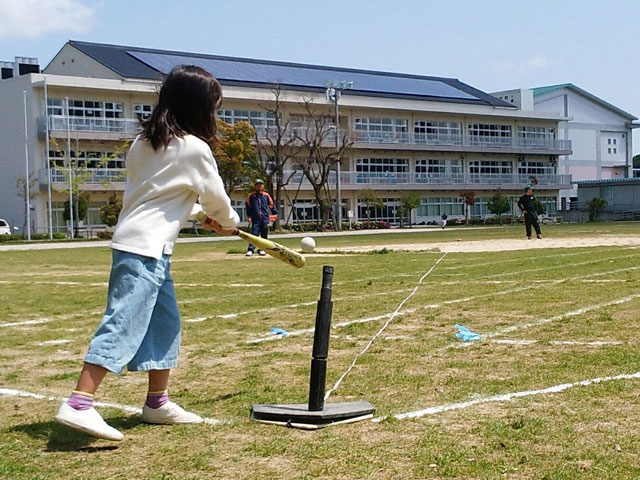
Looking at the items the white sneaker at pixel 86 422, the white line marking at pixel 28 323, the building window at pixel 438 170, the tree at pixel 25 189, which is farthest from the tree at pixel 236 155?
the white sneaker at pixel 86 422

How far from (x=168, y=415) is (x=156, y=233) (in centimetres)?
99

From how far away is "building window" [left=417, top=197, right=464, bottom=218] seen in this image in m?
78.3

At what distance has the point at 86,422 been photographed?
411 centimetres

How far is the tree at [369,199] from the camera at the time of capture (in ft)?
230

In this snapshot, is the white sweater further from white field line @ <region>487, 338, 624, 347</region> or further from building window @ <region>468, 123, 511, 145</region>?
building window @ <region>468, 123, 511, 145</region>

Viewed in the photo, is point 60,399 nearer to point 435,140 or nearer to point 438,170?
point 435,140

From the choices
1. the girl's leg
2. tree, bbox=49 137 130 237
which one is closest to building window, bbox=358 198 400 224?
tree, bbox=49 137 130 237

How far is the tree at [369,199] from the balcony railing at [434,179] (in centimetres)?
75

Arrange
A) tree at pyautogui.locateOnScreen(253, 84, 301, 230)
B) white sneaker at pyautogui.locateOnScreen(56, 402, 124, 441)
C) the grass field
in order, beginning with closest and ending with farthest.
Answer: the grass field, white sneaker at pyautogui.locateOnScreen(56, 402, 124, 441), tree at pyautogui.locateOnScreen(253, 84, 301, 230)

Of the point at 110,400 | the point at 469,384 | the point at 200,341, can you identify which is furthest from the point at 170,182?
the point at 200,341

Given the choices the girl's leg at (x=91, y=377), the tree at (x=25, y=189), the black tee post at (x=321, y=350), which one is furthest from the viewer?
the tree at (x=25, y=189)

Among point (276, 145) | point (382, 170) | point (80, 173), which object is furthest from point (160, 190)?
point (382, 170)

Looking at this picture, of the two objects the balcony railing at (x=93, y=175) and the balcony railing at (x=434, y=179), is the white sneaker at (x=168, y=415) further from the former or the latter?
the balcony railing at (x=434, y=179)

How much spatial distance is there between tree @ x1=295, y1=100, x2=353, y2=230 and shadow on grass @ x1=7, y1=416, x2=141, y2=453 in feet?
188
